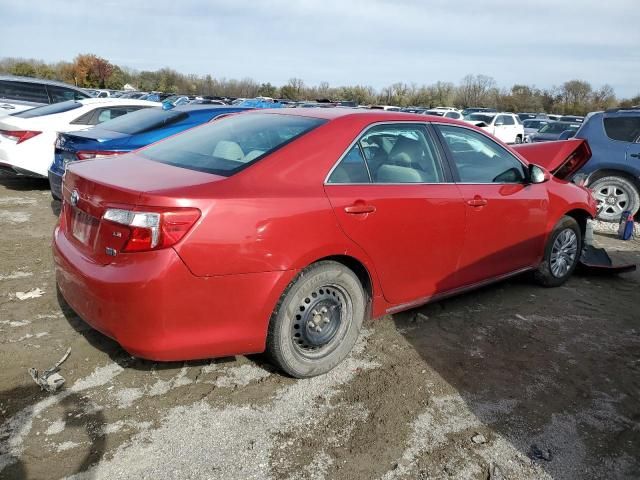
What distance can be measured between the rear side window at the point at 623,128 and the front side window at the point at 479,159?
479cm

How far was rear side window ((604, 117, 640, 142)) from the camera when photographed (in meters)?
8.04

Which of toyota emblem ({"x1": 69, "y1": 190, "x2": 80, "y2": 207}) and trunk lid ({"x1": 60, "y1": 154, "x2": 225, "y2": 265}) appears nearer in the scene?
trunk lid ({"x1": 60, "y1": 154, "x2": 225, "y2": 265})

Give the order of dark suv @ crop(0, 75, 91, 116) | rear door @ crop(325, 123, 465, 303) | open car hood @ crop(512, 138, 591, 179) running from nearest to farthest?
rear door @ crop(325, 123, 465, 303)
open car hood @ crop(512, 138, 591, 179)
dark suv @ crop(0, 75, 91, 116)

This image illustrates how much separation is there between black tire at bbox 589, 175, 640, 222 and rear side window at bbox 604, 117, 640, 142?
0.63 metres

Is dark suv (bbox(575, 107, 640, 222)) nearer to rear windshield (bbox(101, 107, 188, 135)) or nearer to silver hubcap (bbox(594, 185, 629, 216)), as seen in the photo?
silver hubcap (bbox(594, 185, 629, 216))

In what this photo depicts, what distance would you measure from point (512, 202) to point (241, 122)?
89.4 inches

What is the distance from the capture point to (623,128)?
8.15 metres

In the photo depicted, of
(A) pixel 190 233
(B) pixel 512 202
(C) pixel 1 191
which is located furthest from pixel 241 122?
(C) pixel 1 191

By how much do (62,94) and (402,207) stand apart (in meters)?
10.9

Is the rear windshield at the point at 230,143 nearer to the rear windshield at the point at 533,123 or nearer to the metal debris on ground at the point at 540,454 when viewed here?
the metal debris on ground at the point at 540,454

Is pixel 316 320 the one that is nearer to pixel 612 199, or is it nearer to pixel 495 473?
pixel 495 473

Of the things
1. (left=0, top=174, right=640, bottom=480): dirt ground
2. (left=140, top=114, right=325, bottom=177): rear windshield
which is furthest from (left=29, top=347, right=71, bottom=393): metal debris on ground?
(left=140, top=114, right=325, bottom=177): rear windshield

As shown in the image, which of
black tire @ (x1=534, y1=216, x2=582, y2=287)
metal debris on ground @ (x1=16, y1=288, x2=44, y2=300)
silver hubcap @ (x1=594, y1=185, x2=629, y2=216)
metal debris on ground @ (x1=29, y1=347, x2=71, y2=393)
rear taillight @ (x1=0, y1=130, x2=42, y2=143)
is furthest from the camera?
silver hubcap @ (x1=594, y1=185, x2=629, y2=216)

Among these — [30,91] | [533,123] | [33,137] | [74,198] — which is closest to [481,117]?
[533,123]
